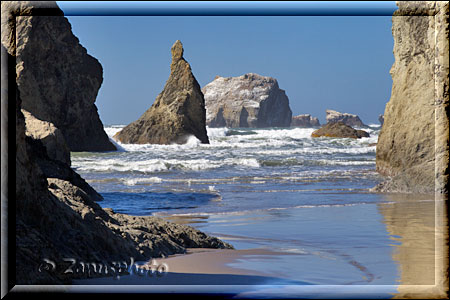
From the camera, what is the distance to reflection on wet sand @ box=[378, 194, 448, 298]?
284cm

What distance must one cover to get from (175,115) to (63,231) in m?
37.0

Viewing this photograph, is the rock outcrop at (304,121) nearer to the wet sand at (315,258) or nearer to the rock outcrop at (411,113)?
the rock outcrop at (411,113)

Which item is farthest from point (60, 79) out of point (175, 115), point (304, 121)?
point (304, 121)

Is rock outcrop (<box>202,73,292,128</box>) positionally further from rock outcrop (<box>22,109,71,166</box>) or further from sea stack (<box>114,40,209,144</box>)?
rock outcrop (<box>22,109,71,166</box>)

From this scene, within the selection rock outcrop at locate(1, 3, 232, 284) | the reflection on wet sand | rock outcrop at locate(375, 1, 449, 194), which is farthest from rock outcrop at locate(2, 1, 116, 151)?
rock outcrop at locate(1, 3, 232, 284)

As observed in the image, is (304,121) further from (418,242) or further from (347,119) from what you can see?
(418,242)

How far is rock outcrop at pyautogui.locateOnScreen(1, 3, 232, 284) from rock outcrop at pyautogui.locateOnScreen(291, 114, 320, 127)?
117307mm

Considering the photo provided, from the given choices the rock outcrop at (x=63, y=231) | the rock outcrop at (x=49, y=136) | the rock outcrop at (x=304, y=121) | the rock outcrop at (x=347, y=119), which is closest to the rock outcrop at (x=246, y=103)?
the rock outcrop at (x=304, y=121)

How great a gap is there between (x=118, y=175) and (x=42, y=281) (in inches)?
512

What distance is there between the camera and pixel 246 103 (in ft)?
370

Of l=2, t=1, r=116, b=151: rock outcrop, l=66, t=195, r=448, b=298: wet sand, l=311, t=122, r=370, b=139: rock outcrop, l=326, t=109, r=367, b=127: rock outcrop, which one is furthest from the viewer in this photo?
l=326, t=109, r=367, b=127: rock outcrop

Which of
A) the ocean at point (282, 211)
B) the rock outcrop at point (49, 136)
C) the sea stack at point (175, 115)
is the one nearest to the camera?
the ocean at point (282, 211)

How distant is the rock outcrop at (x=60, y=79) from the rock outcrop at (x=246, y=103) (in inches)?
2783

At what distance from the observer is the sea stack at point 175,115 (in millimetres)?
39906
